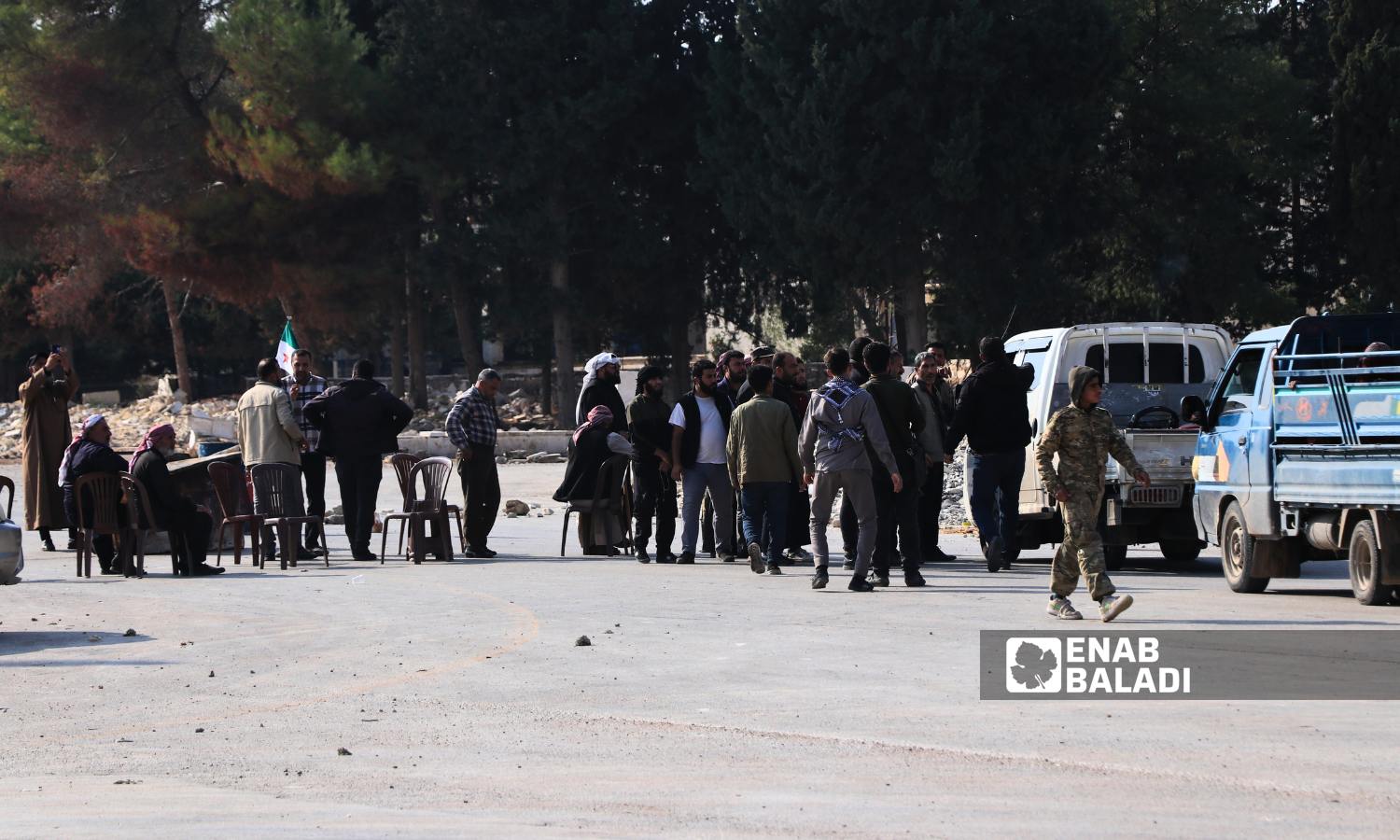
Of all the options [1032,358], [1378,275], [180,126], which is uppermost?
[180,126]

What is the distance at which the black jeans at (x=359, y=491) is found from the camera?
17750mm

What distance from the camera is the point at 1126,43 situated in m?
44.9

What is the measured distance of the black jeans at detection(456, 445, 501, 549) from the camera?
59.7 ft

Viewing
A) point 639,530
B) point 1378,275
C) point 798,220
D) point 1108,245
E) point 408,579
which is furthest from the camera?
point 1108,245

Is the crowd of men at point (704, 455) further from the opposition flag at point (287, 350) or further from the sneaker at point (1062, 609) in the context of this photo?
the opposition flag at point (287, 350)

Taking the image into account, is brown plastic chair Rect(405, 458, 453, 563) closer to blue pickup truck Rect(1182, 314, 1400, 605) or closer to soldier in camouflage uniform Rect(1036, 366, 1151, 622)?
blue pickup truck Rect(1182, 314, 1400, 605)

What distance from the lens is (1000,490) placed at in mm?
15680

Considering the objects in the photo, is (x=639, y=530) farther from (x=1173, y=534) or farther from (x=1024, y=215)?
(x=1024, y=215)

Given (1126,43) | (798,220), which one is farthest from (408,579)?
(1126,43)

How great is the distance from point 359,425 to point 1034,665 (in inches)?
371

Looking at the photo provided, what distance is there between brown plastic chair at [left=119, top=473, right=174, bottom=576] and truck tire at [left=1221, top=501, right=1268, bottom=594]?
9016mm

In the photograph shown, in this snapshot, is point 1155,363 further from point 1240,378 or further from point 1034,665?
point 1034,665

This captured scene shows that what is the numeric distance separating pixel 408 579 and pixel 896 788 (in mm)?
9718

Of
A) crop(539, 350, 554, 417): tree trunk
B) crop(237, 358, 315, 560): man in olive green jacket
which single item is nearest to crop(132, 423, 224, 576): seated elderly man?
crop(237, 358, 315, 560): man in olive green jacket
